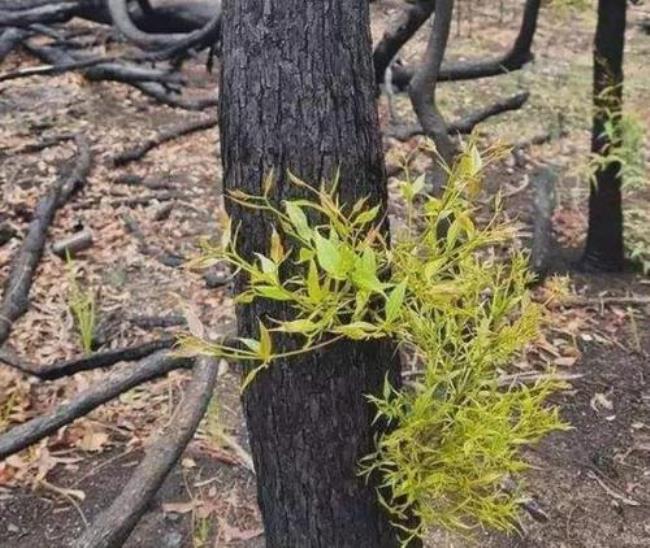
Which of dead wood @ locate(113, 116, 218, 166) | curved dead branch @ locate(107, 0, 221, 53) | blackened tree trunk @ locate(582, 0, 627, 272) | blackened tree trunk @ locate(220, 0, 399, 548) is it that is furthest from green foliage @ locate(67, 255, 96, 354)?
curved dead branch @ locate(107, 0, 221, 53)

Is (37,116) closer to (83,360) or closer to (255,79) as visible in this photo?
(83,360)

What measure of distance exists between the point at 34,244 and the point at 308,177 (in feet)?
12.3

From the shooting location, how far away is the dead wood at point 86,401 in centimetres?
299

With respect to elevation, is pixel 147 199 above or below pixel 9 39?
below

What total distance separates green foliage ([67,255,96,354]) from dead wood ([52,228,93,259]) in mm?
251

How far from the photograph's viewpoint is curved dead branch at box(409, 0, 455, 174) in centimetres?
389

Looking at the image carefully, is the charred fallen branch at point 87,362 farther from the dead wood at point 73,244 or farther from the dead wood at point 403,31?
the dead wood at point 403,31

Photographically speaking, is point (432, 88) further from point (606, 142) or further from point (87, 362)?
point (87, 362)

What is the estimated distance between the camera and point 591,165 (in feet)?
15.1

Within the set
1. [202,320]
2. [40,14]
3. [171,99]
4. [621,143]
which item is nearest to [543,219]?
[621,143]

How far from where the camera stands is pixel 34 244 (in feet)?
16.5

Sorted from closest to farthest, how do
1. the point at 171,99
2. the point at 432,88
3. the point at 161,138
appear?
1. the point at 432,88
2. the point at 161,138
3. the point at 171,99

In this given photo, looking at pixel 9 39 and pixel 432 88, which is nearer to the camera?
pixel 432 88

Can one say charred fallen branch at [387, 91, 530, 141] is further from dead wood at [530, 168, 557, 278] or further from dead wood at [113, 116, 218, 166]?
dead wood at [113, 116, 218, 166]
